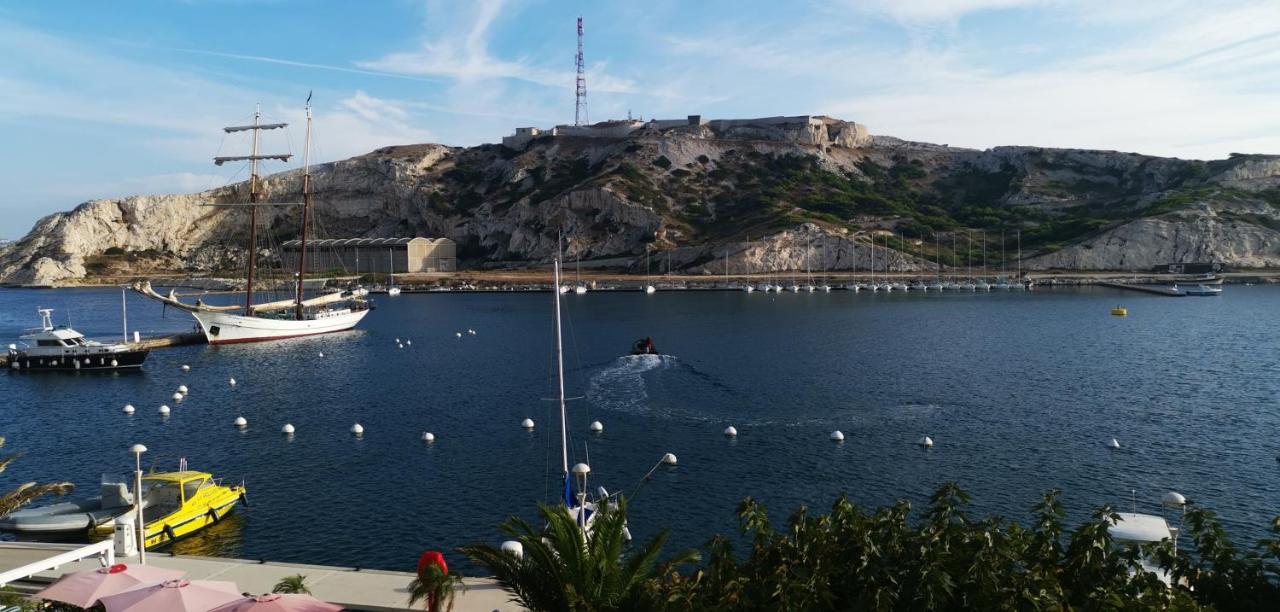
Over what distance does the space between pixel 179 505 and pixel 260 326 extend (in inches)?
2549

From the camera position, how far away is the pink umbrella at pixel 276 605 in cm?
1458

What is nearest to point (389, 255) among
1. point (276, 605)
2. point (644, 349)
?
point (644, 349)

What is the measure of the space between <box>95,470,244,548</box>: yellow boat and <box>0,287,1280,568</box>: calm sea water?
2.21ft

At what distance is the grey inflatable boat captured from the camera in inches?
1109

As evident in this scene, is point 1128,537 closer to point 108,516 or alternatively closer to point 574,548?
point 574,548

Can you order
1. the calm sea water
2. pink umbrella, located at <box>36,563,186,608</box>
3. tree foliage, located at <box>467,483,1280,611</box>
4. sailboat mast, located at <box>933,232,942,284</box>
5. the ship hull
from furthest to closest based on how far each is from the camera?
1. sailboat mast, located at <box>933,232,942,284</box>
2. the ship hull
3. the calm sea water
4. pink umbrella, located at <box>36,563,186,608</box>
5. tree foliage, located at <box>467,483,1280,611</box>

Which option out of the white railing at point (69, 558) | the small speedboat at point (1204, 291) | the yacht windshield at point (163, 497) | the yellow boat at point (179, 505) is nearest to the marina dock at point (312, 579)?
the white railing at point (69, 558)

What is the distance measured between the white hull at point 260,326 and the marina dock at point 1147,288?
120252mm

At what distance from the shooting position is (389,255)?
191 metres

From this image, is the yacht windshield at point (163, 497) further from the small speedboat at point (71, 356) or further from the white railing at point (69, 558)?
the small speedboat at point (71, 356)

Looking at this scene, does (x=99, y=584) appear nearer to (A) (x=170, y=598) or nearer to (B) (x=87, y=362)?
(A) (x=170, y=598)

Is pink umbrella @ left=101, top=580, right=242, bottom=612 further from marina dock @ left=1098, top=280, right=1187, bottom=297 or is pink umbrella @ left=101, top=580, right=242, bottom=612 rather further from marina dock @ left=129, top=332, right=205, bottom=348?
marina dock @ left=1098, top=280, right=1187, bottom=297

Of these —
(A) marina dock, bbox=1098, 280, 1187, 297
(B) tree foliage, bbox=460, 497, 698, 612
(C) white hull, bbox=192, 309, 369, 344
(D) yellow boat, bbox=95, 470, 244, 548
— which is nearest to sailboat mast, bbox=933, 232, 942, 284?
(A) marina dock, bbox=1098, 280, 1187, 297

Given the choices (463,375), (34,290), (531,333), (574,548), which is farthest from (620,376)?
(34,290)
